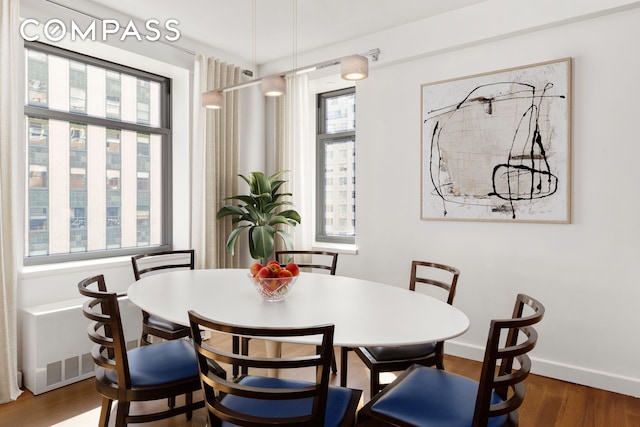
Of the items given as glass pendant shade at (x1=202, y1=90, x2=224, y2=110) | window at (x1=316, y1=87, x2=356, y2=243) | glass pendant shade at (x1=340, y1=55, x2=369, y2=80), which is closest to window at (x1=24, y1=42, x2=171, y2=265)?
glass pendant shade at (x1=202, y1=90, x2=224, y2=110)

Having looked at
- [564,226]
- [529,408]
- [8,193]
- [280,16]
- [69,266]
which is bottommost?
[529,408]

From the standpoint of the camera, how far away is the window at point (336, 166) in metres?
4.49

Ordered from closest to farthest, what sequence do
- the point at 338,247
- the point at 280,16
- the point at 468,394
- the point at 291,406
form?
the point at 291,406
the point at 468,394
the point at 280,16
the point at 338,247

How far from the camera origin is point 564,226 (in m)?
2.94

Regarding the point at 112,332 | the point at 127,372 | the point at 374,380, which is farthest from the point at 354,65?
the point at 127,372

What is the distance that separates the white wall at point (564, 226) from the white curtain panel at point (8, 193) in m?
2.78

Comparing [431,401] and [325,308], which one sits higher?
[325,308]

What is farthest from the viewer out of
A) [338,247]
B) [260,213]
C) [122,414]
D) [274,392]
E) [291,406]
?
[338,247]

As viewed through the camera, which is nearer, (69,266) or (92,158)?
(69,266)

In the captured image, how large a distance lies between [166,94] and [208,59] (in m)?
0.55

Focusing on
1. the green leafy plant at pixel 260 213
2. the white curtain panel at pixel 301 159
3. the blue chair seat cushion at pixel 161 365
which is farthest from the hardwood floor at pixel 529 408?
the white curtain panel at pixel 301 159

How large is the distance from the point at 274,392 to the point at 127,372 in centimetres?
78

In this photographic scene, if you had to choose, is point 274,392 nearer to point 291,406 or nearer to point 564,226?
point 291,406

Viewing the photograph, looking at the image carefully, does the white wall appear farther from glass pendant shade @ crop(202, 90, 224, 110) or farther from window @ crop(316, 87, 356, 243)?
glass pendant shade @ crop(202, 90, 224, 110)
